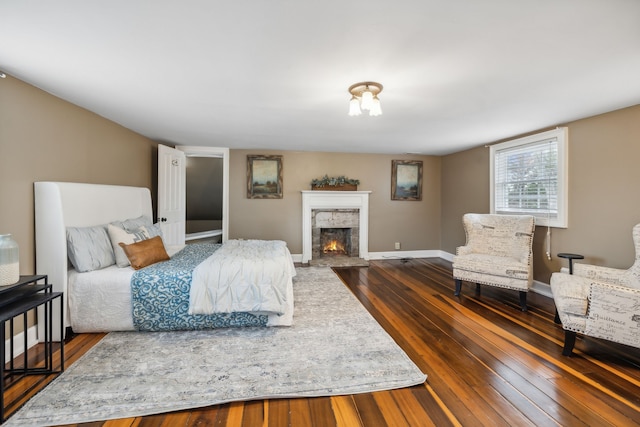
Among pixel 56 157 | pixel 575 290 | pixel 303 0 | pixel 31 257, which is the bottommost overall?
pixel 575 290

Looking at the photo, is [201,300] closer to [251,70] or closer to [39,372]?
[39,372]

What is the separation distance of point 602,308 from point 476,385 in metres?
1.18

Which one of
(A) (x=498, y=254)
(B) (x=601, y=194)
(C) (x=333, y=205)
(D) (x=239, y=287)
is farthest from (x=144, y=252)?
(B) (x=601, y=194)

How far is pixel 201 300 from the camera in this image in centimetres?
242

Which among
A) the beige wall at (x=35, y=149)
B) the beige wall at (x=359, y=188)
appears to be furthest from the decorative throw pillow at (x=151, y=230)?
the beige wall at (x=359, y=188)

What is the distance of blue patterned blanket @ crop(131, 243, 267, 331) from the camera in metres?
2.43

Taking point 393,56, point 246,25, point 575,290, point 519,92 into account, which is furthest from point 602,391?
point 246,25

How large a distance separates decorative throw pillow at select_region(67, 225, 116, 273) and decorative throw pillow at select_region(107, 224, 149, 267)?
6cm

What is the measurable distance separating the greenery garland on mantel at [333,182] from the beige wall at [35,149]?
3278 millimetres

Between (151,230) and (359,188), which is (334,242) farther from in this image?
(151,230)

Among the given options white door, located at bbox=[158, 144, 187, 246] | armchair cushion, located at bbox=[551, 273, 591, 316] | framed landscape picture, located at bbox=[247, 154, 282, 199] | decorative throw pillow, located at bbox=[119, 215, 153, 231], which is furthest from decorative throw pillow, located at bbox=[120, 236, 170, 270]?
armchair cushion, located at bbox=[551, 273, 591, 316]

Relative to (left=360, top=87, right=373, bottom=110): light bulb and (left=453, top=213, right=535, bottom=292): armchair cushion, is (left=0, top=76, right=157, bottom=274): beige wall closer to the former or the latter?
(left=360, top=87, right=373, bottom=110): light bulb

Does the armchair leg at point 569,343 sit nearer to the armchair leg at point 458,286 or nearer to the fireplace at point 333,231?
the armchair leg at point 458,286

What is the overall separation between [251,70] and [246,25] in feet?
1.79
